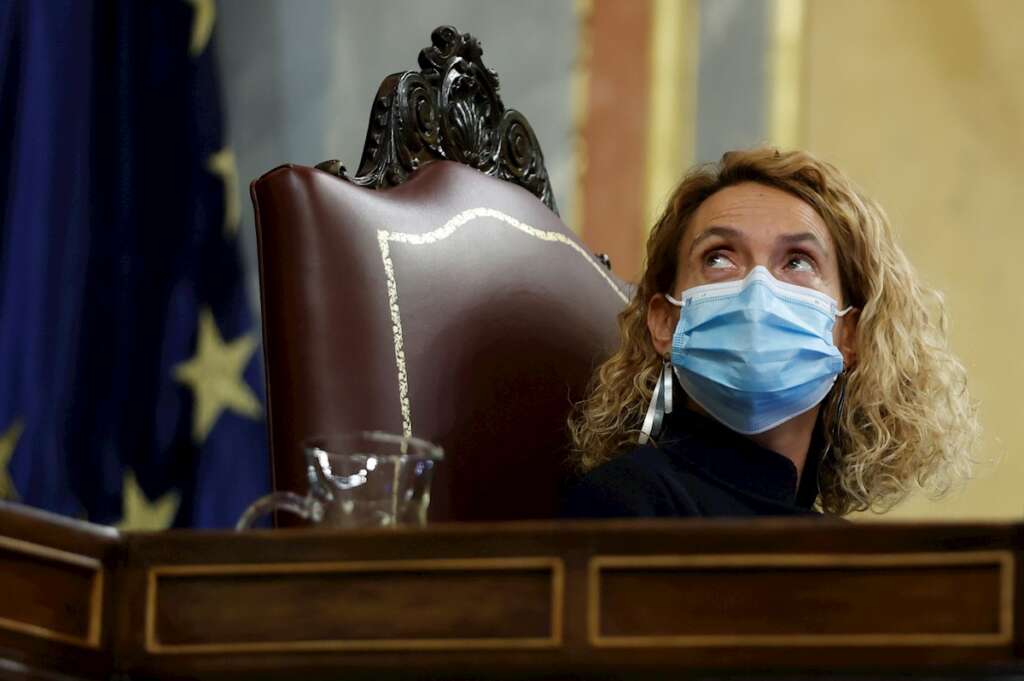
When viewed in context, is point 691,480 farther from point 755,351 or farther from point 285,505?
point 285,505

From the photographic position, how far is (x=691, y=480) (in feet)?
6.06

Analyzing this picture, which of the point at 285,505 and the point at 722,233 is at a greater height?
the point at 722,233

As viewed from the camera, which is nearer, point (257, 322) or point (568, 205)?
point (257, 322)

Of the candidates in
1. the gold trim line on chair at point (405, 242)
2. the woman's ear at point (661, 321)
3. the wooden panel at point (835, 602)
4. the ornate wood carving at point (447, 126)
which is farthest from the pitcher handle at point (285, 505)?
the woman's ear at point (661, 321)

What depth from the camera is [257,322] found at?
2.78 meters

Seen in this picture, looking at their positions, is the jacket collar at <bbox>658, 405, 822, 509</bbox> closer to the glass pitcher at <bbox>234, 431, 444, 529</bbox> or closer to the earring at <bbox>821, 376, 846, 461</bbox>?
the earring at <bbox>821, 376, 846, 461</bbox>

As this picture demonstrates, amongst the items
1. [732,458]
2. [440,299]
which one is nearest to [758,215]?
[732,458]

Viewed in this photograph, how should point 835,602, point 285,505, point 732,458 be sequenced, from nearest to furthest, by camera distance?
point 835,602, point 285,505, point 732,458

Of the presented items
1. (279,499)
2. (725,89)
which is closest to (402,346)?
(279,499)

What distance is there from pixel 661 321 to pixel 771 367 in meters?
0.21

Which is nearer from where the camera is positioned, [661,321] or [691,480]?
[691,480]

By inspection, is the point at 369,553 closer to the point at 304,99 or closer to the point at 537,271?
the point at 537,271

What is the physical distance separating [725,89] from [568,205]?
38 centimetres

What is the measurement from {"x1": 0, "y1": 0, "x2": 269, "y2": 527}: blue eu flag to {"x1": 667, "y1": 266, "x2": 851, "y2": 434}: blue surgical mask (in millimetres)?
1005
